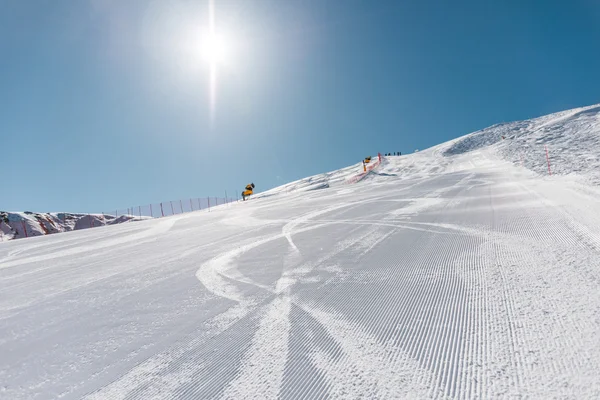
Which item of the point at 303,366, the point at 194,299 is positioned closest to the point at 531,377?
the point at 303,366

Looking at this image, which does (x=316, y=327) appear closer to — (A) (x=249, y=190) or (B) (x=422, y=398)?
(B) (x=422, y=398)

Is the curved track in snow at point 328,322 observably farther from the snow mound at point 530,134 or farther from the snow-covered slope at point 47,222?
the snow-covered slope at point 47,222

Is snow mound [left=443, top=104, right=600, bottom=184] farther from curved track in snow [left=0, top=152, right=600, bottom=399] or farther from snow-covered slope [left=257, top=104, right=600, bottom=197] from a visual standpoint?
curved track in snow [left=0, top=152, right=600, bottom=399]

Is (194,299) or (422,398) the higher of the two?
(194,299)

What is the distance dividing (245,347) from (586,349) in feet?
6.57

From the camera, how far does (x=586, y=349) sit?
1.73m

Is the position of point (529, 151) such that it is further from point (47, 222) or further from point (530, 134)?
point (47, 222)

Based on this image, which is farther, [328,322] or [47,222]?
[47,222]

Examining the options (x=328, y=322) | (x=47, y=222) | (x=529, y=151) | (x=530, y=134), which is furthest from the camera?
(x=47, y=222)

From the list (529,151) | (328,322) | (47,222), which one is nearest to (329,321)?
(328,322)

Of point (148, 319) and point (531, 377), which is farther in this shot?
point (148, 319)

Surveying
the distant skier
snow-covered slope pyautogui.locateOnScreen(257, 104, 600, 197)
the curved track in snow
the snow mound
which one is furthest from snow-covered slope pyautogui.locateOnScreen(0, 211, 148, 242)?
the curved track in snow

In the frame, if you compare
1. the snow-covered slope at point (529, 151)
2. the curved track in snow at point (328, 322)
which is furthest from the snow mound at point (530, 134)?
the curved track in snow at point (328, 322)

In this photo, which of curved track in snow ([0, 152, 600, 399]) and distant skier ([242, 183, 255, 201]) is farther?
distant skier ([242, 183, 255, 201])
